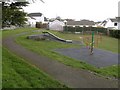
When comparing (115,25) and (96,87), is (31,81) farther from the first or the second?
(115,25)

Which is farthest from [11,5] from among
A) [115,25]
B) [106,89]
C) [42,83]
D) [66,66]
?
[115,25]

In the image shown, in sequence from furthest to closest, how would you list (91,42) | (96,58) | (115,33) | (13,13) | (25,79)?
(115,33), (91,42), (96,58), (13,13), (25,79)

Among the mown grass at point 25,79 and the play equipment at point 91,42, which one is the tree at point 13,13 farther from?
the play equipment at point 91,42

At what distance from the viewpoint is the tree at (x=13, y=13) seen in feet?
43.2

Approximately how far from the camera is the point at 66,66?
1164 centimetres

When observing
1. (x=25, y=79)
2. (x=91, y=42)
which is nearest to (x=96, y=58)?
(x=25, y=79)

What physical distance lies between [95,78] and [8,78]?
390 centimetres

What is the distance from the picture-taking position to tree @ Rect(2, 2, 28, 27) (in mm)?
13170

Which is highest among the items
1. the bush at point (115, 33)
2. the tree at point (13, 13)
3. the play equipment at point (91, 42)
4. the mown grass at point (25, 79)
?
the tree at point (13, 13)

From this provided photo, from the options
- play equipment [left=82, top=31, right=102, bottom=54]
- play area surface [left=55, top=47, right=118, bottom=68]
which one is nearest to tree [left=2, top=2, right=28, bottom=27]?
play area surface [left=55, top=47, right=118, bottom=68]

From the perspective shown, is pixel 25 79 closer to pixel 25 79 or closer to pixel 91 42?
pixel 25 79

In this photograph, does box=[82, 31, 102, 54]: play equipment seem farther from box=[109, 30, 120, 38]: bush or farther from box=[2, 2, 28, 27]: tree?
box=[109, 30, 120, 38]: bush

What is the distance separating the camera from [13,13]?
45.4ft

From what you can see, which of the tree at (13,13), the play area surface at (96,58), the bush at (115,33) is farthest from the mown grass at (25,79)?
the bush at (115,33)
